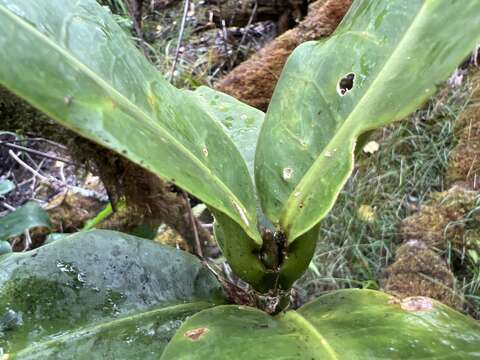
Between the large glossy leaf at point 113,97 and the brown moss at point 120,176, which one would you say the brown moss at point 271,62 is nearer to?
the brown moss at point 120,176

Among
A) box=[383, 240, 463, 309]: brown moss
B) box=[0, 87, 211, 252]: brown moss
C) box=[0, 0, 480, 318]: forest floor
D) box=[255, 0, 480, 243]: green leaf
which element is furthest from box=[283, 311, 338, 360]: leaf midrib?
box=[0, 0, 480, 318]: forest floor

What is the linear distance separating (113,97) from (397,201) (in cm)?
207

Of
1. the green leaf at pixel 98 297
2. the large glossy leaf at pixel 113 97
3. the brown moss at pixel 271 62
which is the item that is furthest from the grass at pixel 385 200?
the large glossy leaf at pixel 113 97

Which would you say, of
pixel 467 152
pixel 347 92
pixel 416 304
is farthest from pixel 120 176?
pixel 467 152

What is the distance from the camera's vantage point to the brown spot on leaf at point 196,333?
1.86ft

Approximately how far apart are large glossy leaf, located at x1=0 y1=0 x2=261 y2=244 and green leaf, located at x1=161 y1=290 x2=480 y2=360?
11 cm

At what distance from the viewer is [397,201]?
93.7 inches

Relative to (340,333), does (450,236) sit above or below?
below

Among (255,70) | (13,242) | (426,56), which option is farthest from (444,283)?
(13,242)

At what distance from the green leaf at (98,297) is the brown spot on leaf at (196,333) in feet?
0.32

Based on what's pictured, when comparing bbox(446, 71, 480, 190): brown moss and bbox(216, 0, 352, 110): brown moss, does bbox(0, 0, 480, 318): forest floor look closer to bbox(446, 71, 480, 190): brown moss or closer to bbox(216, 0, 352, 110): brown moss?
bbox(446, 71, 480, 190): brown moss

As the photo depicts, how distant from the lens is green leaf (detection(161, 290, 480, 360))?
1.75 feet

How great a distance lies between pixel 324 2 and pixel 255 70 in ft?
1.61

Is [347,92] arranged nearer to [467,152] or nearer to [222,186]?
[222,186]
